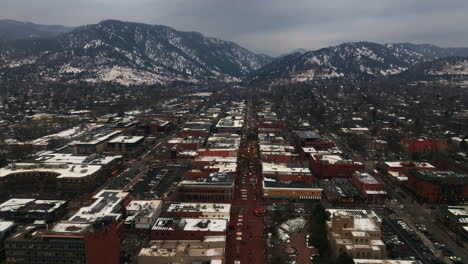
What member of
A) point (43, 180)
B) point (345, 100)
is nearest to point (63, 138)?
point (43, 180)

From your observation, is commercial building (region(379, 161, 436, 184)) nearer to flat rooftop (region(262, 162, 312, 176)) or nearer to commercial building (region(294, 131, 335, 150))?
commercial building (region(294, 131, 335, 150))

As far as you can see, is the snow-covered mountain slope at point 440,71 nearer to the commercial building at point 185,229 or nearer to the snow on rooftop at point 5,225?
the commercial building at point 185,229

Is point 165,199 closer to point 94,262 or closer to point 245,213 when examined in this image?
point 245,213

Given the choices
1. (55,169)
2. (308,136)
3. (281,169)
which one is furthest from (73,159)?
(308,136)

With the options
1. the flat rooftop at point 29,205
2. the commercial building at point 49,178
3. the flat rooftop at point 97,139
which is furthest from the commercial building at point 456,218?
the flat rooftop at point 97,139

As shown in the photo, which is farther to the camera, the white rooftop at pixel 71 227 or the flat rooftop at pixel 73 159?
the flat rooftop at pixel 73 159

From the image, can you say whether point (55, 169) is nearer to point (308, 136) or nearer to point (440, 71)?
point (308, 136)
